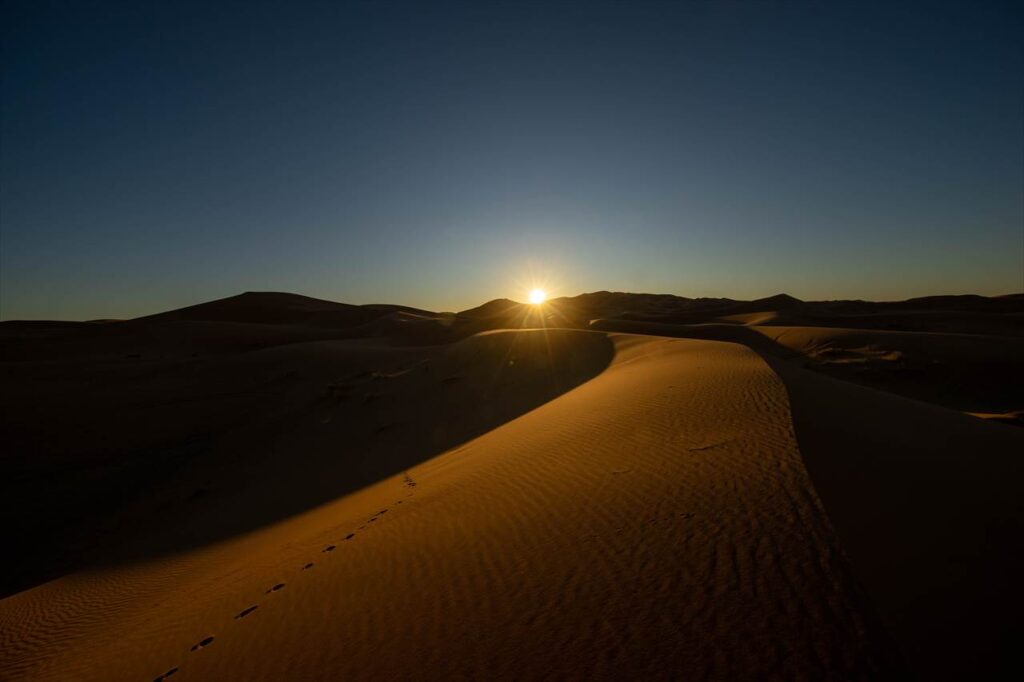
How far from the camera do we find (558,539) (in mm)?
3820

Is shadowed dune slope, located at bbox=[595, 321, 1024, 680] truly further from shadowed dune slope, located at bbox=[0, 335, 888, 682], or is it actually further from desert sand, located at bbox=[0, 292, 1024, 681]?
shadowed dune slope, located at bbox=[0, 335, 888, 682]

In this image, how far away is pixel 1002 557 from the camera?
10.1 feet

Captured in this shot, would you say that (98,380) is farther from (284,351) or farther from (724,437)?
(724,437)

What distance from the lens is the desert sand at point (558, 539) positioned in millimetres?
2520

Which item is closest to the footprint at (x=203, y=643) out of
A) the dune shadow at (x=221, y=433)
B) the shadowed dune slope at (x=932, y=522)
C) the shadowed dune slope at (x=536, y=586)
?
the shadowed dune slope at (x=536, y=586)

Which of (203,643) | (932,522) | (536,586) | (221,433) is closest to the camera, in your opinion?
(536,586)

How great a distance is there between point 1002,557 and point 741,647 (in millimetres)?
2347

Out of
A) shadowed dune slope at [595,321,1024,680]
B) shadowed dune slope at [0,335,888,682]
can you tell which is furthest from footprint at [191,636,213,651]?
shadowed dune slope at [595,321,1024,680]

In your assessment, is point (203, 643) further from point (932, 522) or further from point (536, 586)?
point (932, 522)

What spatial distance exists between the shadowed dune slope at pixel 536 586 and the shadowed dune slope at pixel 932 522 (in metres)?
0.33

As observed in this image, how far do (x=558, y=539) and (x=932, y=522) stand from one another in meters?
2.97

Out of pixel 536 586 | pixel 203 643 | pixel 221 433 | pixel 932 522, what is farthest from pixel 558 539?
pixel 221 433

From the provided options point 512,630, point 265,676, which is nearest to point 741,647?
point 512,630

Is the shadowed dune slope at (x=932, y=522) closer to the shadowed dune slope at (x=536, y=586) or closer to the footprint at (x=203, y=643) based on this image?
the shadowed dune slope at (x=536, y=586)
